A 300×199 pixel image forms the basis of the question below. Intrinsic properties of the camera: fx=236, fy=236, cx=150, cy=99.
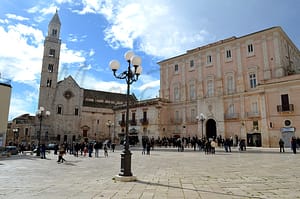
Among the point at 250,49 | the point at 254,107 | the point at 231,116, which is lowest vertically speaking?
the point at 231,116

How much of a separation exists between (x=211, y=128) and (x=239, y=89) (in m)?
6.96

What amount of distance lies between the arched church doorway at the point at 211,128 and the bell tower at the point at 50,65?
126 ft

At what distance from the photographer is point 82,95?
6250 cm

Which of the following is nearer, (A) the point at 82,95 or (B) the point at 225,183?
(B) the point at 225,183

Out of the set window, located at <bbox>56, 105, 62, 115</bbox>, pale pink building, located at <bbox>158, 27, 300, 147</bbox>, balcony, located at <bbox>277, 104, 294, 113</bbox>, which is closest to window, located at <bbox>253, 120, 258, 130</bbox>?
pale pink building, located at <bbox>158, 27, 300, 147</bbox>

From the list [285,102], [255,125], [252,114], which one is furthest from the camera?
[252,114]

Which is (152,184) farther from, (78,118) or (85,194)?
(78,118)

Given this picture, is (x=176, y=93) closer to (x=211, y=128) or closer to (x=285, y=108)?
(x=211, y=128)

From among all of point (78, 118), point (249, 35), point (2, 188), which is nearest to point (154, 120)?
point (249, 35)

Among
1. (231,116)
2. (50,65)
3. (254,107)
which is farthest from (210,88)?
(50,65)

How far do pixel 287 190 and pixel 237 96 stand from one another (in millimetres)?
27682

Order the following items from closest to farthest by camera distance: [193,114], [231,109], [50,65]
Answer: [231,109] → [193,114] → [50,65]

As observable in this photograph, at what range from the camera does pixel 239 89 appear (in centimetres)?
3238

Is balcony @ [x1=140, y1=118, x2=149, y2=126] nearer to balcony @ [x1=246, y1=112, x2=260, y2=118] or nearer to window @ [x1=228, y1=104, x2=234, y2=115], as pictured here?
window @ [x1=228, y1=104, x2=234, y2=115]
